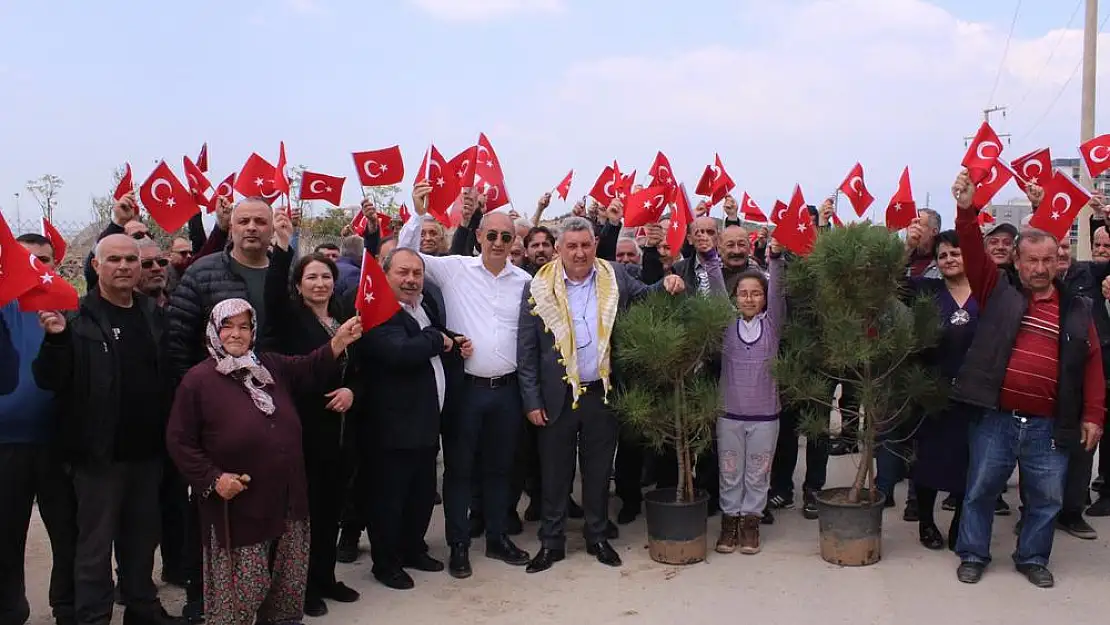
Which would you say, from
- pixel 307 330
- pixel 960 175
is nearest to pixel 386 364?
pixel 307 330

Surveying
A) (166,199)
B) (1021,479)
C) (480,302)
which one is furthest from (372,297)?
(1021,479)

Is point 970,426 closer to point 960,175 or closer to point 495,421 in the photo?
point 960,175

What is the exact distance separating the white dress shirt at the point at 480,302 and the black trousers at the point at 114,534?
1.82m

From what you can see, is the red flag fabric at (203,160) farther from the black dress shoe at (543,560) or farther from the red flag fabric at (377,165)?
the black dress shoe at (543,560)

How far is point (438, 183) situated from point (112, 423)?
3071 mm

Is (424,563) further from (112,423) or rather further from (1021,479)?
(1021,479)

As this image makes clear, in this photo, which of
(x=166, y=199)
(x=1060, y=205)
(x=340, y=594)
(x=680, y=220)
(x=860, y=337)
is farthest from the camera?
(x=680, y=220)

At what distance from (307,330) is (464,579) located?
176 cm

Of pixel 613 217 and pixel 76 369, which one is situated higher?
pixel 613 217

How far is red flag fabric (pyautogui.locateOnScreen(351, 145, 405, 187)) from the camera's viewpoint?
21.8 ft

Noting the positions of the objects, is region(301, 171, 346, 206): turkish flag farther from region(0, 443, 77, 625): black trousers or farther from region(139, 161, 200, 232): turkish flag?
region(0, 443, 77, 625): black trousers

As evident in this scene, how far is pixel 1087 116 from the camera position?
1563 centimetres

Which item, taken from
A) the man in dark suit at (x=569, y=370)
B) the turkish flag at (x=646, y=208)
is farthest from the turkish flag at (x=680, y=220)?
the man in dark suit at (x=569, y=370)

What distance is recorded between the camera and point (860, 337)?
5074 millimetres
